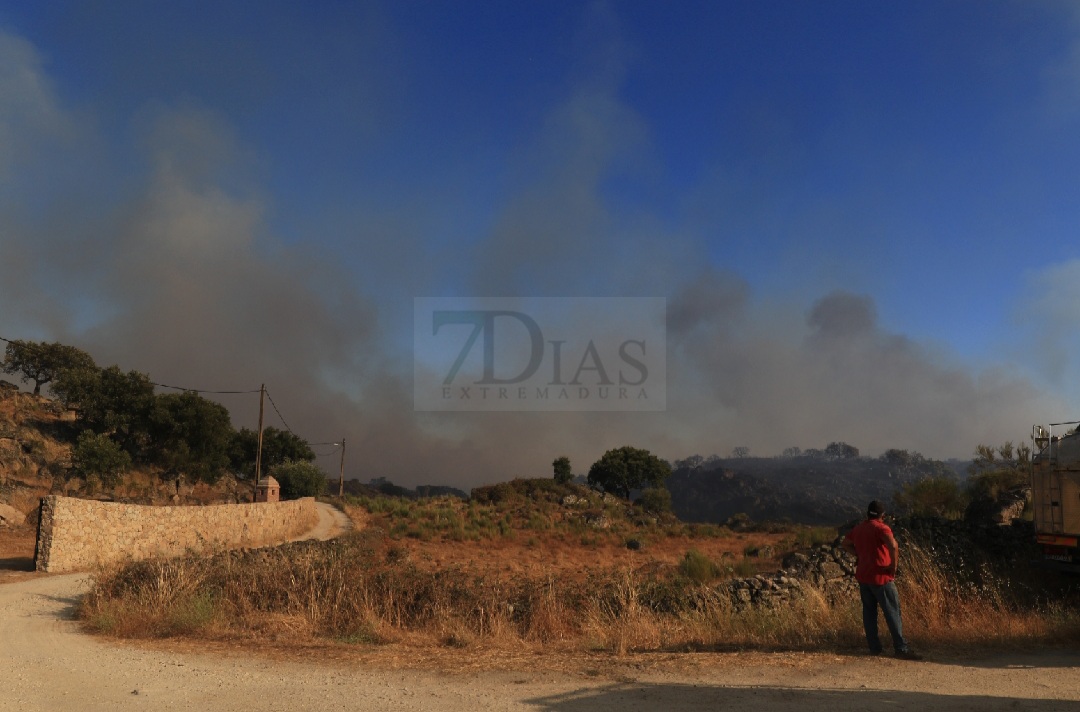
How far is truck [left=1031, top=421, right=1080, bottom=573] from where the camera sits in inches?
450

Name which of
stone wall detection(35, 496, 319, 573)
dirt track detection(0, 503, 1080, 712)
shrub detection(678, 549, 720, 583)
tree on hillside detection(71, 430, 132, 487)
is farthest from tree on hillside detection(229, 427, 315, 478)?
dirt track detection(0, 503, 1080, 712)

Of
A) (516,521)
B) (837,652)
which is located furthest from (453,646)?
(516,521)

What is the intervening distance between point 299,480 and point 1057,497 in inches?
2312

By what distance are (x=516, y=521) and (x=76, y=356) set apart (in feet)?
160

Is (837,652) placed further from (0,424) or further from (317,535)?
(0,424)

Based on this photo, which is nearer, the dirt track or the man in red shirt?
the dirt track

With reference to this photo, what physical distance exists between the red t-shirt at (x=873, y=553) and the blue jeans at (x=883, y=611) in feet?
0.32

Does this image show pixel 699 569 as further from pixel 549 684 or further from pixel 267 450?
pixel 267 450

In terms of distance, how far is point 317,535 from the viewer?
108ft

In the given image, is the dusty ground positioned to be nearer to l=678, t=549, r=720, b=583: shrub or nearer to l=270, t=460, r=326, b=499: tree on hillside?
l=678, t=549, r=720, b=583: shrub

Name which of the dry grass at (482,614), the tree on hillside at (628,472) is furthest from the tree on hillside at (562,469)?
the dry grass at (482,614)

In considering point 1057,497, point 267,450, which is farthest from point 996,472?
point 267,450

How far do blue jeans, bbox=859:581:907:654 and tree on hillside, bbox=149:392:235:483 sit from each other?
55176mm

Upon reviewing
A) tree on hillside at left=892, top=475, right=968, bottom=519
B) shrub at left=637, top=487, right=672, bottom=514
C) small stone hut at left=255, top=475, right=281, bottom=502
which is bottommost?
shrub at left=637, top=487, right=672, bottom=514
